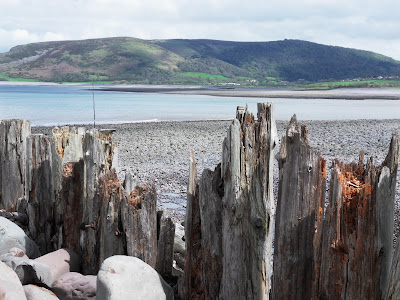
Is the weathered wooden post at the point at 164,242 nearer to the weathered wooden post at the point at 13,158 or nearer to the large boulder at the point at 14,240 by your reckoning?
the large boulder at the point at 14,240

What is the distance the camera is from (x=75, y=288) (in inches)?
200

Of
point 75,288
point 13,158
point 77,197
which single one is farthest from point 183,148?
point 75,288

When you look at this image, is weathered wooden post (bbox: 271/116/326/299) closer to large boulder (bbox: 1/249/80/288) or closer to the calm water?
large boulder (bbox: 1/249/80/288)

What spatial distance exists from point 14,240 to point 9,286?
1.76 m

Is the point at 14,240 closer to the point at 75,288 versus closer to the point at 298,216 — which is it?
the point at 75,288

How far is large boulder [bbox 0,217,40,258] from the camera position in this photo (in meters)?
6.00

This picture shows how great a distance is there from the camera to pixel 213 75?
18838cm

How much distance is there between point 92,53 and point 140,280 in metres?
195

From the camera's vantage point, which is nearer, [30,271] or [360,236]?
[360,236]

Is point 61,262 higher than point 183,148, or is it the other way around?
point 61,262

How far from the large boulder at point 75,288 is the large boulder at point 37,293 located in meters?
0.20

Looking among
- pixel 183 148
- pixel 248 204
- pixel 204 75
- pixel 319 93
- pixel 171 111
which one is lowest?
pixel 183 148

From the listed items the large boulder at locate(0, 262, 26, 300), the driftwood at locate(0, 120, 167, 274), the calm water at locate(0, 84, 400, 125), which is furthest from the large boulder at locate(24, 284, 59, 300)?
the calm water at locate(0, 84, 400, 125)

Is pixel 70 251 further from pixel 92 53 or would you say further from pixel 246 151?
pixel 92 53
